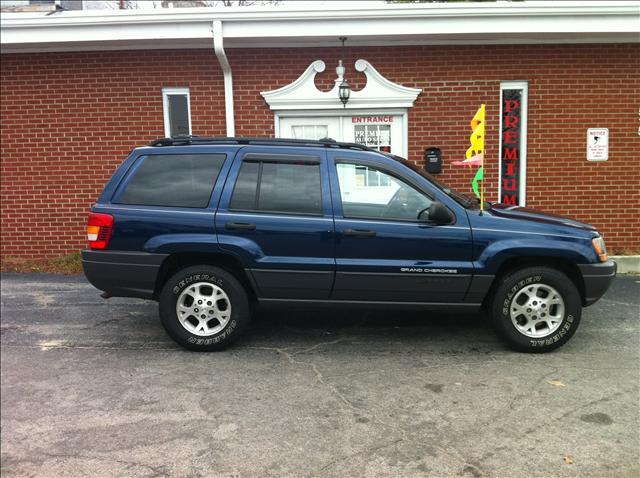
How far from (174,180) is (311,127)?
3.80 meters

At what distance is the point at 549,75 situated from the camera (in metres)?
8.01

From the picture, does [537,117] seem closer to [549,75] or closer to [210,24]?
[549,75]

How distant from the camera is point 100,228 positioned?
4680 millimetres

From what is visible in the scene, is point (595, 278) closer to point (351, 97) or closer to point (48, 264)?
point (351, 97)

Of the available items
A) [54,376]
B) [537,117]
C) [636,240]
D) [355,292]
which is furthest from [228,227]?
[636,240]

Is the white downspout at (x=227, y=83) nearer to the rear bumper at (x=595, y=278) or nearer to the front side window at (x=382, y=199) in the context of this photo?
the front side window at (x=382, y=199)

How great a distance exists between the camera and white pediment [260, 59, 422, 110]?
795 cm

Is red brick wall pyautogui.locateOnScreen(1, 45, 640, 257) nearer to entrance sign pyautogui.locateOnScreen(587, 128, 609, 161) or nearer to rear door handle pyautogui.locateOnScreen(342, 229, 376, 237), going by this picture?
entrance sign pyautogui.locateOnScreen(587, 128, 609, 161)

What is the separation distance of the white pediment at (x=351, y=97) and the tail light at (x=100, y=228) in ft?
13.1

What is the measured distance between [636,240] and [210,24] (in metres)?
7.18

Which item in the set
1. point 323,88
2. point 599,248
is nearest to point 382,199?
point 599,248

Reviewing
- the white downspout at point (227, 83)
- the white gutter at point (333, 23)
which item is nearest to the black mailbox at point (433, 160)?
the white gutter at point (333, 23)

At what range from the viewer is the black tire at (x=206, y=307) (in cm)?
464

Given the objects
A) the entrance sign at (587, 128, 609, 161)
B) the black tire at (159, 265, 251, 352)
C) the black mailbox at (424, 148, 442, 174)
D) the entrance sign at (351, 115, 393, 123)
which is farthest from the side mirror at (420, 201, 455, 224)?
the entrance sign at (587, 128, 609, 161)
